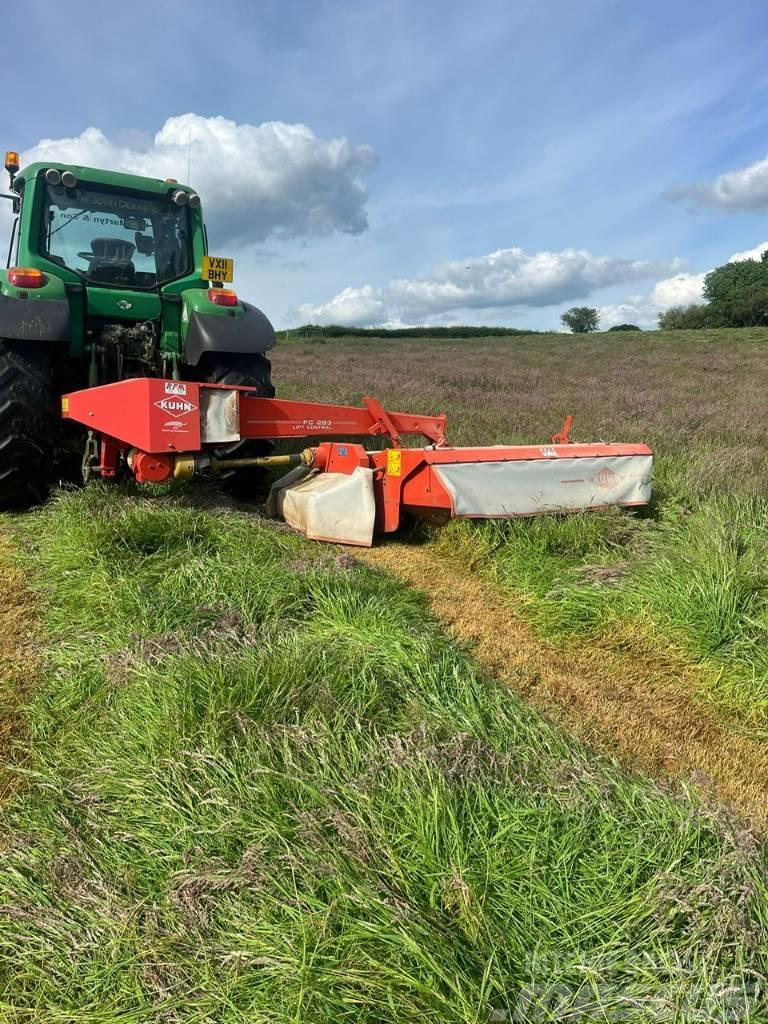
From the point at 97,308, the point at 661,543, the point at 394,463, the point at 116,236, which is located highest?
the point at 116,236

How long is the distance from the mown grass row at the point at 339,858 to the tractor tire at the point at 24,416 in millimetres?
2193

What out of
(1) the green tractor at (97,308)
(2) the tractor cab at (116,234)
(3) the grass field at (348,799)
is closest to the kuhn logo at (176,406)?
(3) the grass field at (348,799)

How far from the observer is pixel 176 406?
3.68 m

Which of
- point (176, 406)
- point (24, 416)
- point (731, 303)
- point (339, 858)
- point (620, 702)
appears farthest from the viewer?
point (731, 303)

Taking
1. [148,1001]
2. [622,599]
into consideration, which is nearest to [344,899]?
[148,1001]

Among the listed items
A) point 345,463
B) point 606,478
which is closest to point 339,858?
point 345,463

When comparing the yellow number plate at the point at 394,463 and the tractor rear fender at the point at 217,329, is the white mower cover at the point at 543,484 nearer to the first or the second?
the yellow number plate at the point at 394,463

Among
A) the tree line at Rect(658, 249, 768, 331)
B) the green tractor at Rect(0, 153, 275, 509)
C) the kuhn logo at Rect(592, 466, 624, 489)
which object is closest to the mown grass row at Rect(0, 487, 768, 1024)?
the kuhn logo at Rect(592, 466, 624, 489)

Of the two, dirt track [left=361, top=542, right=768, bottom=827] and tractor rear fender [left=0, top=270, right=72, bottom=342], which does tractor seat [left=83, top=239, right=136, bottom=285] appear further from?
dirt track [left=361, top=542, right=768, bottom=827]

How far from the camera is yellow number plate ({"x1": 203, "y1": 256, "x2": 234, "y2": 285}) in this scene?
4.69m

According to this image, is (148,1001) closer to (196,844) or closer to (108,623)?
(196,844)

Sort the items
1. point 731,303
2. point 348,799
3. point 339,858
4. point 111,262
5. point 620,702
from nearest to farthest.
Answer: point 339,858 → point 348,799 → point 620,702 → point 111,262 → point 731,303

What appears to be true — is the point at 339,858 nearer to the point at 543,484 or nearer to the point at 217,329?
the point at 543,484

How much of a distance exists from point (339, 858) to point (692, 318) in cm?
5385
